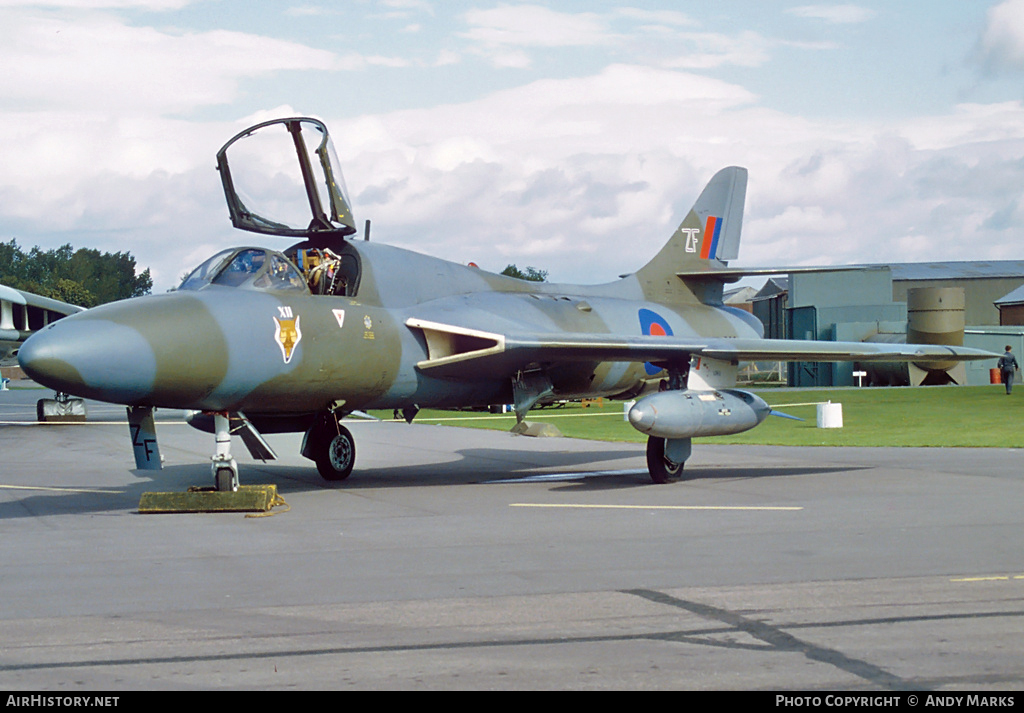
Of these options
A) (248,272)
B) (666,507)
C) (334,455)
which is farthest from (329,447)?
(666,507)

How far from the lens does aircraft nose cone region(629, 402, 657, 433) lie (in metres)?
13.2

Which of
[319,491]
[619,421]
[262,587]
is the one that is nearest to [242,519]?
[319,491]

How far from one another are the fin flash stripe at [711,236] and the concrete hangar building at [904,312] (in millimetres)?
26573

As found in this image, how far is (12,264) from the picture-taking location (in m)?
157

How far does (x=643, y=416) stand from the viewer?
13.2 metres

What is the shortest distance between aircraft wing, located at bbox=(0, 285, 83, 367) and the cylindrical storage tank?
123ft

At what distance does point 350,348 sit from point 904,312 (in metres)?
57.0

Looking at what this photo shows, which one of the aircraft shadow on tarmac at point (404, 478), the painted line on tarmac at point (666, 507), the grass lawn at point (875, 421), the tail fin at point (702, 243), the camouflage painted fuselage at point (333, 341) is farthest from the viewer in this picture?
the grass lawn at point (875, 421)

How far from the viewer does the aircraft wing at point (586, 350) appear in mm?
13688

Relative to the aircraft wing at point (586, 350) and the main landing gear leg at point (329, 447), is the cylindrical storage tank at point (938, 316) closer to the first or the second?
the aircraft wing at point (586, 350)

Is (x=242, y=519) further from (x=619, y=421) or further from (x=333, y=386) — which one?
(x=619, y=421)

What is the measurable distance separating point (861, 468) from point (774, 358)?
2622mm

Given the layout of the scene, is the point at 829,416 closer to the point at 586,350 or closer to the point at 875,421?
the point at 875,421

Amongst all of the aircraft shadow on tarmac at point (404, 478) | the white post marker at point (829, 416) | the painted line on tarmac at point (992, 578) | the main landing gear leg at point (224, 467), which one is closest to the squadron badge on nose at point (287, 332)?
the main landing gear leg at point (224, 467)
